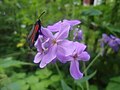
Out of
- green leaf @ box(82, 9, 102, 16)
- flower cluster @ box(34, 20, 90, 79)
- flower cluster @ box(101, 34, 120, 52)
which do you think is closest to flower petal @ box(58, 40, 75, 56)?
flower cluster @ box(34, 20, 90, 79)

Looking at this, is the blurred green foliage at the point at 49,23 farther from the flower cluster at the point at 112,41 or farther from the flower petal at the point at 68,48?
the flower petal at the point at 68,48

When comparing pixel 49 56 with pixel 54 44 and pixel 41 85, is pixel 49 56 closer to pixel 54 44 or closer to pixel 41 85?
pixel 54 44

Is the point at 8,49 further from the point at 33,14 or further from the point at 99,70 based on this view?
the point at 99,70

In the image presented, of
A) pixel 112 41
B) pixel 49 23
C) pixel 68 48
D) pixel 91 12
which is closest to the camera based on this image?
pixel 68 48

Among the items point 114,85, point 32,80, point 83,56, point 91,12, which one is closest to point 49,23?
point 91,12

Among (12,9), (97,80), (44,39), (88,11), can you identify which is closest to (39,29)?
(44,39)

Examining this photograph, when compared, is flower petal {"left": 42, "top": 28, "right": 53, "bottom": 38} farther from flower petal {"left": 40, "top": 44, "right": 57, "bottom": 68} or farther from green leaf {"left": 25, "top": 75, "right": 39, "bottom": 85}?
green leaf {"left": 25, "top": 75, "right": 39, "bottom": 85}
